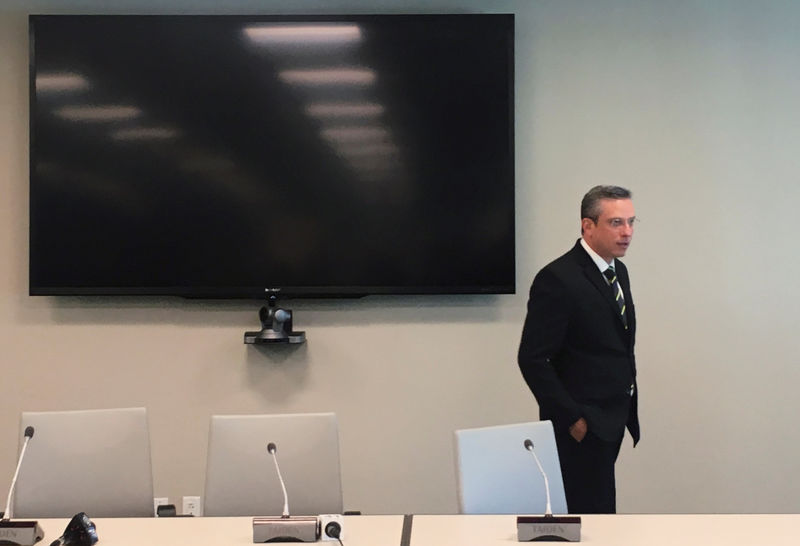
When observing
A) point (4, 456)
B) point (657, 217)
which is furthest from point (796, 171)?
point (4, 456)

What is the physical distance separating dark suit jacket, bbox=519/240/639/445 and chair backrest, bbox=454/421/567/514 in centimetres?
39

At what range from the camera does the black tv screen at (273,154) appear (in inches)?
185

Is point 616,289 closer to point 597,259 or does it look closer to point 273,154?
point 597,259

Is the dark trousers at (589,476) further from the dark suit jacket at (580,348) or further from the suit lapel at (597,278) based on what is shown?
the suit lapel at (597,278)

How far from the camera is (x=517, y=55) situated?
15.9ft

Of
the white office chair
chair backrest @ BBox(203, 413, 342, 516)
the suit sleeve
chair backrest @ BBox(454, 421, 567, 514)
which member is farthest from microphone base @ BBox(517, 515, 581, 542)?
the white office chair

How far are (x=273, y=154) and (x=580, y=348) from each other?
189 centimetres

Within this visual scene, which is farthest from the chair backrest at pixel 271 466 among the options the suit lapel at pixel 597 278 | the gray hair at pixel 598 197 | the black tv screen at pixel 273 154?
the black tv screen at pixel 273 154

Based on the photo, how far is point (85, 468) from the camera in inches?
129

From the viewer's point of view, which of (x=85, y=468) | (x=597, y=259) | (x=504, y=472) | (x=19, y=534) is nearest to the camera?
(x=19, y=534)

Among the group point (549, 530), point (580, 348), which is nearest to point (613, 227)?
point (580, 348)

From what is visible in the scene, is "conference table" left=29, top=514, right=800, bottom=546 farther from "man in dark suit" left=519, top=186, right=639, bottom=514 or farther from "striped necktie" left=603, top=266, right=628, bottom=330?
"striped necktie" left=603, top=266, right=628, bottom=330

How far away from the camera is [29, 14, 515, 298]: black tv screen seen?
4.71 metres

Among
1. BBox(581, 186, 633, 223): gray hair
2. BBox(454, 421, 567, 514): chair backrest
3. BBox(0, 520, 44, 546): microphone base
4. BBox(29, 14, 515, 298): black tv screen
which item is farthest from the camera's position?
BBox(29, 14, 515, 298): black tv screen
